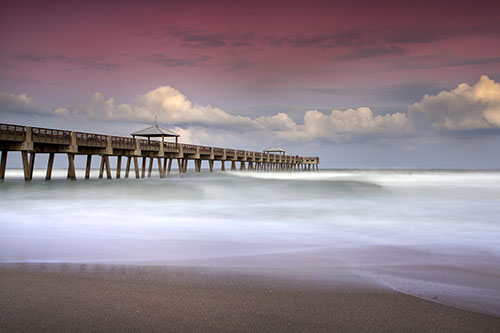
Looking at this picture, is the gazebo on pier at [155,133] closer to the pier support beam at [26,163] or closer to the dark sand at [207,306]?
the pier support beam at [26,163]

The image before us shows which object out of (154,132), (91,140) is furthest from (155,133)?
(91,140)

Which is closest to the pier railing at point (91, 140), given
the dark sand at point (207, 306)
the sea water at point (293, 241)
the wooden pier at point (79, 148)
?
the wooden pier at point (79, 148)

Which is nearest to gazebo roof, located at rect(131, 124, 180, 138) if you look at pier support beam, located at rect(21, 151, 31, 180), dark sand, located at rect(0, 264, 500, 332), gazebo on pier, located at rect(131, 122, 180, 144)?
gazebo on pier, located at rect(131, 122, 180, 144)

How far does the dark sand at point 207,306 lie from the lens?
3309 mm

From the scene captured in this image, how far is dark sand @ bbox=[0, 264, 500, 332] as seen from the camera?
3.31 meters

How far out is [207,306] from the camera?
377cm

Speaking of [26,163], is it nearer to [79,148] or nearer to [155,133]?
[79,148]

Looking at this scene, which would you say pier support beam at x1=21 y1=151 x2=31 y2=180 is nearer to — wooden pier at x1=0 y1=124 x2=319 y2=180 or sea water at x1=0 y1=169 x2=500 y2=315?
wooden pier at x1=0 y1=124 x2=319 y2=180

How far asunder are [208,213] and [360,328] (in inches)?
389

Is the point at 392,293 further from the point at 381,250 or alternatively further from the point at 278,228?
the point at 278,228

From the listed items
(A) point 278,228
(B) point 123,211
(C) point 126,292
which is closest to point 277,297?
(C) point 126,292

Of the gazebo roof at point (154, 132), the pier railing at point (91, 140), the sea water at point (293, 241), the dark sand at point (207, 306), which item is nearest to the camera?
the dark sand at point (207, 306)

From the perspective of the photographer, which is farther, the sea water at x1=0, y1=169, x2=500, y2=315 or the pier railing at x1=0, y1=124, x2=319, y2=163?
the pier railing at x1=0, y1=124, x2=319, y2=163

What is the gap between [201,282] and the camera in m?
4.70
